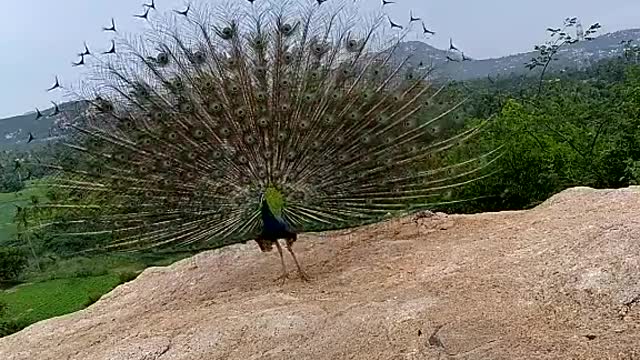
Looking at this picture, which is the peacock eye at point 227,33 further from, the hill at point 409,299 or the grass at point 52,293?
the grass at point 52,293

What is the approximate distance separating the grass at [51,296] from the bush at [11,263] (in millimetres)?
513

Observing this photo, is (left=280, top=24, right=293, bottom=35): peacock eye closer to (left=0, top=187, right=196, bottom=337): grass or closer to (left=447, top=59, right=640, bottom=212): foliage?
(left=447, top=59, right=640, bottom=212): foliage

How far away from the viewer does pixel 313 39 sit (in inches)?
360

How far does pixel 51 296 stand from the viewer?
23.4 meters

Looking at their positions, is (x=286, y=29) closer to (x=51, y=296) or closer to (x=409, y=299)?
(x=409, y=299)

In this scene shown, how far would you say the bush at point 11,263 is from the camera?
24391 millimetres

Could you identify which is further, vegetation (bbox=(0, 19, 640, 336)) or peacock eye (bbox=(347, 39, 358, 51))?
vegetation (bbox=(0, 19, 640, 336))

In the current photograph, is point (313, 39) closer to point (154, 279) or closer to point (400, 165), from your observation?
point (400, 165)

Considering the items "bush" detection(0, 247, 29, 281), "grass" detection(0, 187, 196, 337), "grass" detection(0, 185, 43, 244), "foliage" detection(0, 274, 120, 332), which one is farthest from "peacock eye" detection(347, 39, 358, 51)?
"bush" detection(0, 247, 29, 281)

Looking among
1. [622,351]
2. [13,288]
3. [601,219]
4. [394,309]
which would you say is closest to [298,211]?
[394,309]

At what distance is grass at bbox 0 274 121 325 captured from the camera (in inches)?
797

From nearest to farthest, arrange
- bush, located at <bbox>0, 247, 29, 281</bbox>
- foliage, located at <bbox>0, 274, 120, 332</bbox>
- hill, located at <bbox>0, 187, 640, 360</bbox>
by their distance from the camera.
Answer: hill, located at <bbox>0, 187, 640, 360</bbox> → foliage, located at <bbox>0, 274, 120, 332</bbox> → bush, located at <bbox>0, 247, 29, 281</bbox>

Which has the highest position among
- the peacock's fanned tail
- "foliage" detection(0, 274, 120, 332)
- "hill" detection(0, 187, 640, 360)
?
the peacock's fanned tail

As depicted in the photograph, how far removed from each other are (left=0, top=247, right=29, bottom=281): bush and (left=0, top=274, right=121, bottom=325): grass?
513mm
